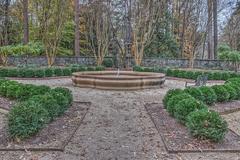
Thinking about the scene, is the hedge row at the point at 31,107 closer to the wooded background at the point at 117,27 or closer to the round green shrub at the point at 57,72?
the round green shrub at the point at 57,72

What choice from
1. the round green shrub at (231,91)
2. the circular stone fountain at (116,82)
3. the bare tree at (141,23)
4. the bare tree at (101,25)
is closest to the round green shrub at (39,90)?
the circular stone fountain at (116,82)

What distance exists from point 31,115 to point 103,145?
4.02 ft

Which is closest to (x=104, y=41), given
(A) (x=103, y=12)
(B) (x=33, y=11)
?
(A) (x=103, y=12)

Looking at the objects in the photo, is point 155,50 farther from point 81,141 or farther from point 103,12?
point 81,141

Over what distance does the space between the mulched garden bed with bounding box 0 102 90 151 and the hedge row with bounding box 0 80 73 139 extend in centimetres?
13

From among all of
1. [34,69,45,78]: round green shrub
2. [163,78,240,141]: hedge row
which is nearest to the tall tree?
[34,69,45,78]: round green shrub

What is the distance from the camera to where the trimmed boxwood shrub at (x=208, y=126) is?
5465mm

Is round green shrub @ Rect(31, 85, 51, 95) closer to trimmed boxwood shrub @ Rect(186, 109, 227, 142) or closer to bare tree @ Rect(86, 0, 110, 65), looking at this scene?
trimmed boxwood shrub @ Rect(186, 109, 227, 142)

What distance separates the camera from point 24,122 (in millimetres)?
5449

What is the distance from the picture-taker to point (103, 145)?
5.42 m

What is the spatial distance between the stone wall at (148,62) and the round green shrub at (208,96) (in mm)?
14062

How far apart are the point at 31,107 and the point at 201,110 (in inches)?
112

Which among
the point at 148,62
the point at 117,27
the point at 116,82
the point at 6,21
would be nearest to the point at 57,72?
the point at 116,82

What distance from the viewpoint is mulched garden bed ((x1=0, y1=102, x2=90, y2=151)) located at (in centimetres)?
514
